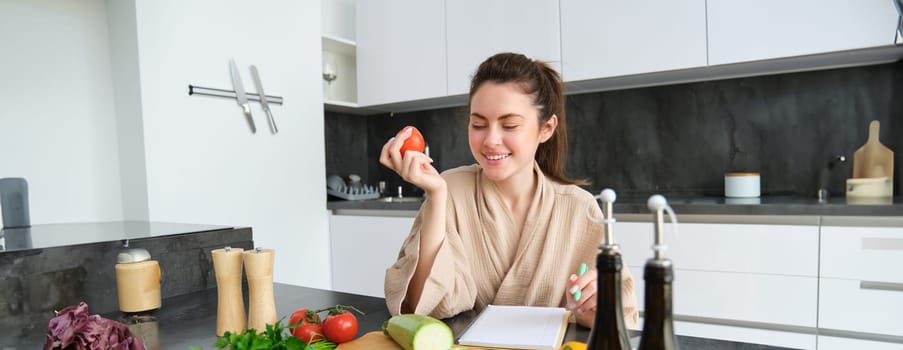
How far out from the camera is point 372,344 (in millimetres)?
818

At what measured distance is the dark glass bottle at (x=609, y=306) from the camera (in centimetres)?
45

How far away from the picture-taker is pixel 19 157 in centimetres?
198

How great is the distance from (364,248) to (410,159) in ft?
6.30

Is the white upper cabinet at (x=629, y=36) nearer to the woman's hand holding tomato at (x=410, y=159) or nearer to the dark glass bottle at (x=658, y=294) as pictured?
the woman's hand holding tomato at (x=410, y=159)

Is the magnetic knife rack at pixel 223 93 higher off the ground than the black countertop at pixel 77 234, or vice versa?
the magnetic knife rack at pixel 223 93

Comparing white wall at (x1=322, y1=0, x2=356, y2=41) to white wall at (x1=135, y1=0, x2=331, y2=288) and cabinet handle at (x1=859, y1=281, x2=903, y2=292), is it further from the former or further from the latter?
cabinet handle at (x1=859, y1=281, x2=903, y2=292)

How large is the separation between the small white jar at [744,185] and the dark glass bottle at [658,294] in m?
2.07

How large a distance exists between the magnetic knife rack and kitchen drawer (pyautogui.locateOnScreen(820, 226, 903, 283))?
7.84 ft

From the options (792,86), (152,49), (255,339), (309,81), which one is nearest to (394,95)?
(309,81)

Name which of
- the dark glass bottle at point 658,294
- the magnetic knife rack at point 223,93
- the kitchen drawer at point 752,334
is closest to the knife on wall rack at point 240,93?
the magnetic knife rack at point 223,93

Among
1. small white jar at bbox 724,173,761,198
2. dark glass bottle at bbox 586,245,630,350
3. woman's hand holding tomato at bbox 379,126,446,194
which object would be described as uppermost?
woman's hand holding tomato at bbox 379,126,446,194

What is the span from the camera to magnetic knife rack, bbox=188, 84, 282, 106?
222 centimetres

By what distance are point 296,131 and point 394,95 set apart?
605 millimetres

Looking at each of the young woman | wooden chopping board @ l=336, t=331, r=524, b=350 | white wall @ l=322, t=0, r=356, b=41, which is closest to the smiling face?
the young woman
